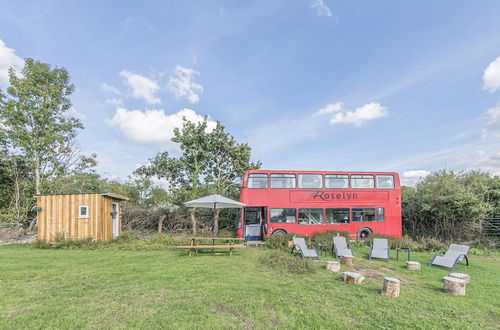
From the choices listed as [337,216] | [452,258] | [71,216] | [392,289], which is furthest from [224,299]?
[71,216]

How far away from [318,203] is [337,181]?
1.49 m

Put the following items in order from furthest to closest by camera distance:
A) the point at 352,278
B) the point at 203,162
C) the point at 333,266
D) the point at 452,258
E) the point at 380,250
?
1. the point at 203,162
2. the point at 380,250
3. the point at 452,258
4. the point at 333,266
5. the point at 352,278

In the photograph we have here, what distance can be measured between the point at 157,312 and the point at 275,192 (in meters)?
8.82

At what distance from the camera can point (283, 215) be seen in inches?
480

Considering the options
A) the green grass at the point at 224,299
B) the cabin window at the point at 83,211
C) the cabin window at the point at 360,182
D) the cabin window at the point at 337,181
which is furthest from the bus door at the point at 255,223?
the cabin window at the point at 83,211

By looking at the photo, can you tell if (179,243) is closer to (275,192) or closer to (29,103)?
(275,192)

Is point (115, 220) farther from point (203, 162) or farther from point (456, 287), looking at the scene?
Answer: point (456, 287)

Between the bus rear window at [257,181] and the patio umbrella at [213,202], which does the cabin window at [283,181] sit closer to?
the bus rear window at [257,181]

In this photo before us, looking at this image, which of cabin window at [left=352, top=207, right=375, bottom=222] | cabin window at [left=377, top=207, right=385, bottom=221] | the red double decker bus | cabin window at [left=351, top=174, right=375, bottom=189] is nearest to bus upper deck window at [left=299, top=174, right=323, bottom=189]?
the red double decker bus

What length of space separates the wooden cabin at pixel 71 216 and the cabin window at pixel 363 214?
38.2 feet

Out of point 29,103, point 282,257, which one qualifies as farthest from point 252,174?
point 29,103

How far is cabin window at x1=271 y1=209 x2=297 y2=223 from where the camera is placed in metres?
12.1

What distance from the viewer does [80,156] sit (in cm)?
1622

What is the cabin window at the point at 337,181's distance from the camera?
1263cm
